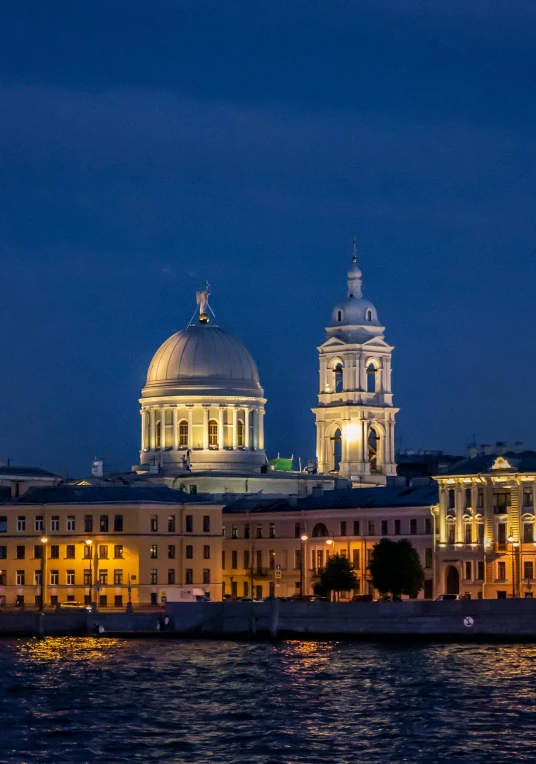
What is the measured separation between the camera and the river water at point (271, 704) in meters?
61.3

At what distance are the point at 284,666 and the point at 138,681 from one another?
7.43 m

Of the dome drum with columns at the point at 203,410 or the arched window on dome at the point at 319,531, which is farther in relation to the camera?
the dome drum with columns at the point at 203,410

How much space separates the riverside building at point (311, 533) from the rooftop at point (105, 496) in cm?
439

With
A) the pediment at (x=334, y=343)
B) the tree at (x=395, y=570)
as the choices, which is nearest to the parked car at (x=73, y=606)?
the tree at (x=395, y=570)

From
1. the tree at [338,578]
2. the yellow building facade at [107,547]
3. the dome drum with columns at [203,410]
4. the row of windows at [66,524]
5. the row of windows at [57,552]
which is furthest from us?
the dome drum with columns at [203,410]

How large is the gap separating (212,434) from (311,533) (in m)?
18.7

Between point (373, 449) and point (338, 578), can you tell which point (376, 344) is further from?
point (338, 578)

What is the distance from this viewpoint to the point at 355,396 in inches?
5531

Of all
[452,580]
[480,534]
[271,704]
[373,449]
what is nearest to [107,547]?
[452,580]

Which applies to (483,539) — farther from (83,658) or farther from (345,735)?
(345,735)

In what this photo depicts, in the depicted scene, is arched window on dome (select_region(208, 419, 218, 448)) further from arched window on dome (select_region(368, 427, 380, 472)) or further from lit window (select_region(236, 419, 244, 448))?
arched window on dome (select_region(368, 427, 380, 472))

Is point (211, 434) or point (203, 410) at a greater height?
point (203, 410)

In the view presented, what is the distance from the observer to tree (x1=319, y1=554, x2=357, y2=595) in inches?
4409

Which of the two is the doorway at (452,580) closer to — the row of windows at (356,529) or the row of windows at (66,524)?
the row of windows at (356,529)
